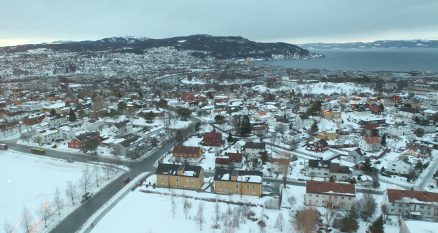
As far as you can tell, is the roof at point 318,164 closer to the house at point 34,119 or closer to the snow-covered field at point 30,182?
the snow-covered field at point 30,182

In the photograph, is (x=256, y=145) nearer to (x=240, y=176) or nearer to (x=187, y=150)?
(x=187, y=150)

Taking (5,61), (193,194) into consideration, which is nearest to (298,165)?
(193,194)

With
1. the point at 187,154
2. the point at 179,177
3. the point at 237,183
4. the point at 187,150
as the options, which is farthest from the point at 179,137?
the point at 237,183

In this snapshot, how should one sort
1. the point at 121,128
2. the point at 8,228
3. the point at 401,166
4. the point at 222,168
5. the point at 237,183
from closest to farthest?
the point at 8,228, the point at 237,183, the point at 222,168, the point at 401,166, the point at 121,128

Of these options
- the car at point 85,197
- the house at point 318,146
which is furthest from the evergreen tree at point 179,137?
the house at point 318,146

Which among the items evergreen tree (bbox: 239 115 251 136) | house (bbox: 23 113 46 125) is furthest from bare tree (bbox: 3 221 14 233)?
house (bbox: 23 113 46 125)

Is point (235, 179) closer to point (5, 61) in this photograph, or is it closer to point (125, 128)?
point (125, 128)
